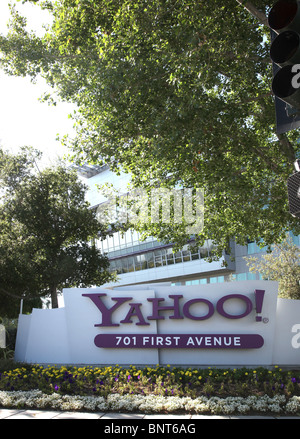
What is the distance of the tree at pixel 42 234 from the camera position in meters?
23.1

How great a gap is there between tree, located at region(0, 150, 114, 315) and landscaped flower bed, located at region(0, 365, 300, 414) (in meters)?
12.2

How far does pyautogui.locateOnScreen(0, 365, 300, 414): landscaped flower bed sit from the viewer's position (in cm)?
782

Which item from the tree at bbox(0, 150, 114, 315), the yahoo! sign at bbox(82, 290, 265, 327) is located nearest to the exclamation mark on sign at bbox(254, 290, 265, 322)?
the yahoo! sign at bbox(82, 290, 265, 327)

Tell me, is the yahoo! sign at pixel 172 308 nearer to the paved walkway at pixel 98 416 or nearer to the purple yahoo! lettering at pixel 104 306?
the purple yahoo! lettering at pixel 104 306

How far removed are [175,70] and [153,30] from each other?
→ 135 cm

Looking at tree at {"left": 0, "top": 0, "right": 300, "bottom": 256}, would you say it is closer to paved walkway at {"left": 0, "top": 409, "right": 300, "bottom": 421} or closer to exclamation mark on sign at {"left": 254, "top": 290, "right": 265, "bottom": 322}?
exclamation mark on sign at {"left": 254, "top": 290, "right": 265, "bottom": 322}

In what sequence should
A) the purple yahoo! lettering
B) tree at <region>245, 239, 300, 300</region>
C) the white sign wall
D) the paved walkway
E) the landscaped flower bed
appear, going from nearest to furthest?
the paved walkway, the landscaped flower bed, the white sign wall, the purple yahoo! lettering, tree at <region>245, 239, 300, 300</region>

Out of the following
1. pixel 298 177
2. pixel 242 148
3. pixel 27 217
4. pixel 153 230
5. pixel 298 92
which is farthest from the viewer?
pixel 27 217

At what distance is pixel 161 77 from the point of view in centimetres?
1148

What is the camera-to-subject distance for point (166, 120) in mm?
11219

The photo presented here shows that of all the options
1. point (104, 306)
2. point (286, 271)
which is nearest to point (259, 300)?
point (104, 306)

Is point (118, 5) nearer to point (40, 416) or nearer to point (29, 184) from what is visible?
point (40, 416)

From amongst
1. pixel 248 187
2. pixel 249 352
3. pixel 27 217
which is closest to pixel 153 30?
pixel 248 187

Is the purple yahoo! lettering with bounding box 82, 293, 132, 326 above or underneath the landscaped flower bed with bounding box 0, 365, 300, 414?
above
